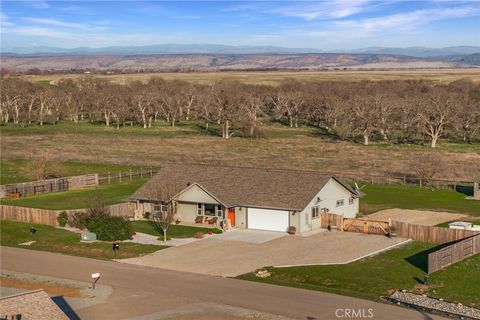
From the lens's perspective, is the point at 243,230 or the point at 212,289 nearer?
the point at 212,289

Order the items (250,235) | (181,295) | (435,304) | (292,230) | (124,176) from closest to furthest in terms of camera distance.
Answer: (435,304), (181,295), (250,235), (292,230), (124,176)

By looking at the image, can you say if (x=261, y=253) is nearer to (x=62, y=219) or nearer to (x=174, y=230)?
(x=174, y=230)

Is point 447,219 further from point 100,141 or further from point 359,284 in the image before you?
point 100,141

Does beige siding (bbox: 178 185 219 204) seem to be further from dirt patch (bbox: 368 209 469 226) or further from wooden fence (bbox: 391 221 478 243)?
wooden fence (bbox: 391 221 478 243)

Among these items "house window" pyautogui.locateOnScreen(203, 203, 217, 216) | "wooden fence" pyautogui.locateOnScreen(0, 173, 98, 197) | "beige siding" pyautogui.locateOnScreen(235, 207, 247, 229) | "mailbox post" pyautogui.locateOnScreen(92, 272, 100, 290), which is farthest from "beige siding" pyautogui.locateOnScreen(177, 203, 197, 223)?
"wooden fence" pyautogui.locateOnScreen(0, 173, 98, 197)

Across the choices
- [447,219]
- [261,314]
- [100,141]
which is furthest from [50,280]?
[100,141]

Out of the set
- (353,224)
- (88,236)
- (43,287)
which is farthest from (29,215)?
(353,224)
